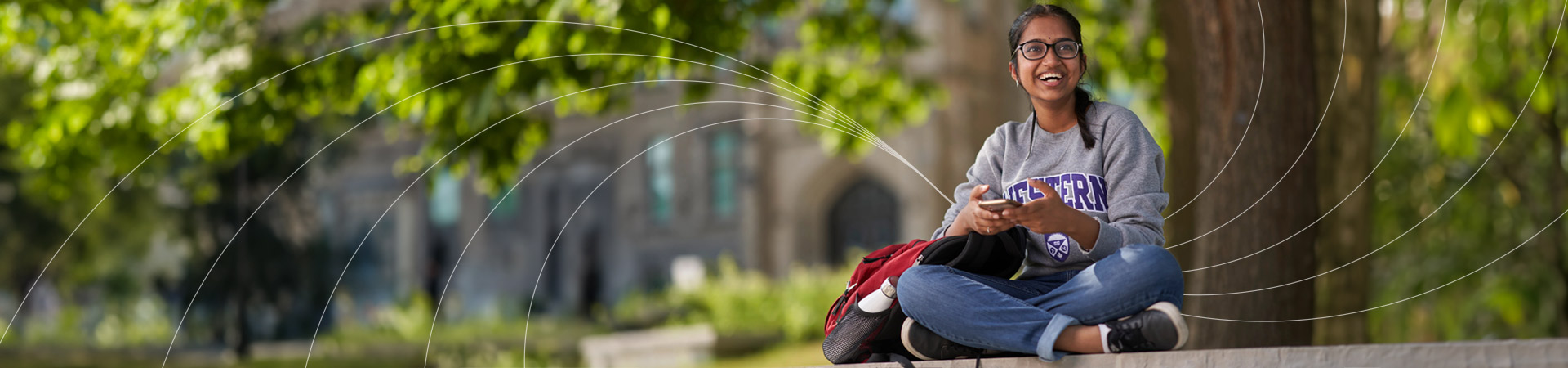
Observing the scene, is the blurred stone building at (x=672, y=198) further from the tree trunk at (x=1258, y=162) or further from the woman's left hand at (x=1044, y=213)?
the woman's left hand at (x=1044, y=213)

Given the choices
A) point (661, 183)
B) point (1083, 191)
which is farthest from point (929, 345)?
point (661, 183)

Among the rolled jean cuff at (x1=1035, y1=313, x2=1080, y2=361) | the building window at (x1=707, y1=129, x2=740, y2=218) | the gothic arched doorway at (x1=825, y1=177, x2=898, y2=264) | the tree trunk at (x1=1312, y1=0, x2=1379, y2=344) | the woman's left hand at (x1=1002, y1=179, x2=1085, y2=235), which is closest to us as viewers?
the woman's left hand at (x1=1002, y1=179, x2=1085, y2=235)

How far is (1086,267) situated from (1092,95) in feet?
1.55

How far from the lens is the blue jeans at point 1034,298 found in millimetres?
2738

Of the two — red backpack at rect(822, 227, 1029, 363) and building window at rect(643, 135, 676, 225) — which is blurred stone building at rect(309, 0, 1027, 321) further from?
red backpack at rect(822, 227, 1029, 363)

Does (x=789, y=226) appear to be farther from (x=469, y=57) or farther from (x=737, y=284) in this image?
(x=469, y=57)

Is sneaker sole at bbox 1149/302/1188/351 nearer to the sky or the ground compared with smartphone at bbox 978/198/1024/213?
nearer to the ground

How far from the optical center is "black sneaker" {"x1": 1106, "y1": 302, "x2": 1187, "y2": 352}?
2.67 metres

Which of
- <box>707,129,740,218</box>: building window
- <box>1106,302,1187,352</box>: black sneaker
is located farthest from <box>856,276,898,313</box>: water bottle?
<box>707,129,740,218</box>: building window

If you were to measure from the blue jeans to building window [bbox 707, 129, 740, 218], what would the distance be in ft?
74.5

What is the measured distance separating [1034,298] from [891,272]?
0.43 metres

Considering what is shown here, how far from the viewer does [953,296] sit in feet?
9.48

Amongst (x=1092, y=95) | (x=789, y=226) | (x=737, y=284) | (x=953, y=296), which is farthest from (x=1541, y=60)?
(x=789, y=226)

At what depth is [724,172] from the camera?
1035 inches
